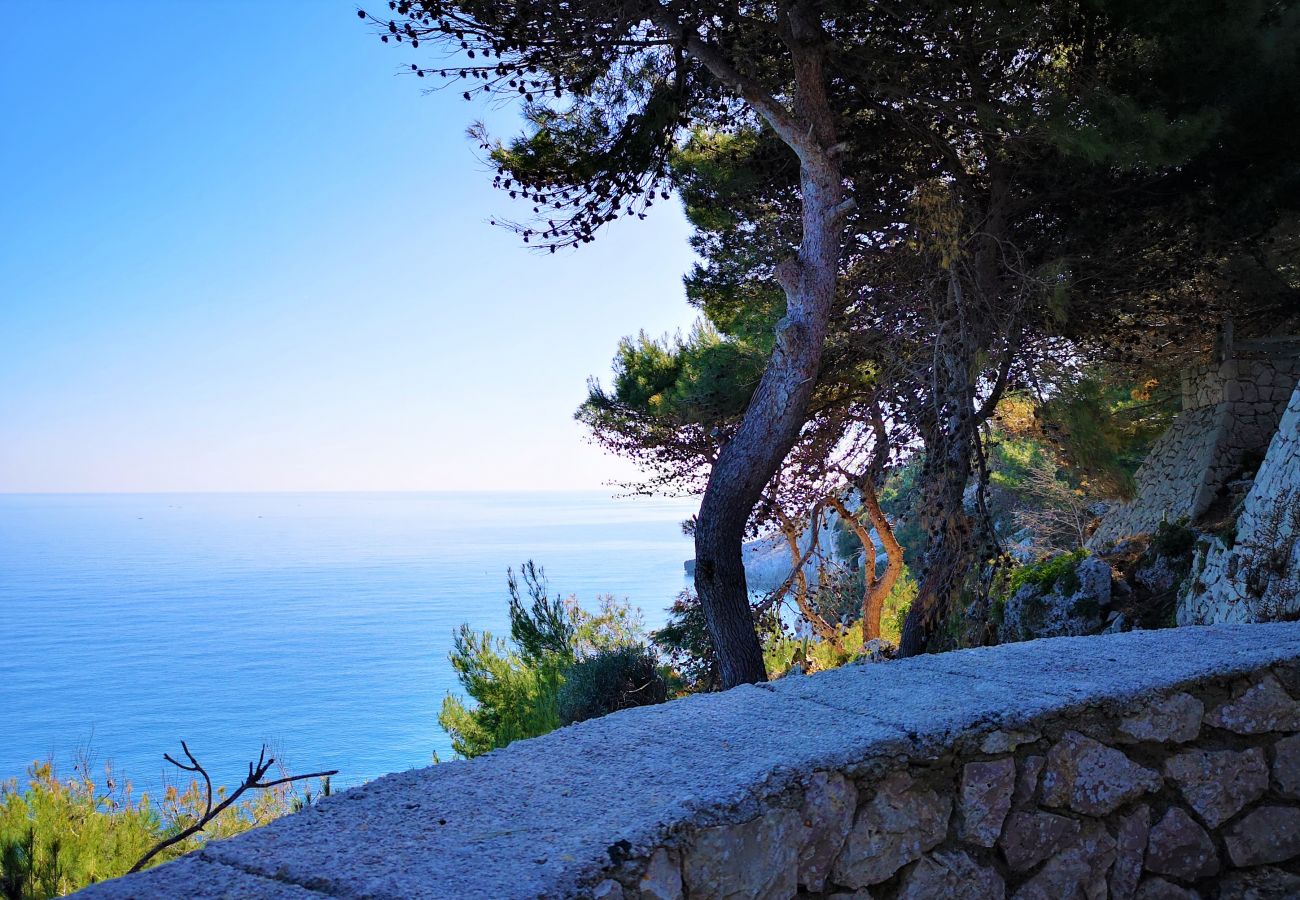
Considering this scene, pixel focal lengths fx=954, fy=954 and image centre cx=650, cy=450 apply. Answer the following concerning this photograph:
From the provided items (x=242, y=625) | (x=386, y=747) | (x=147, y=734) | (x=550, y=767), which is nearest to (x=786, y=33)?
(x=550, y=767)

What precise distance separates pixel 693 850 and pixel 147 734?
2088 centimetres

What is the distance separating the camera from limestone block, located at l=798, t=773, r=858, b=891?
5.85 ft

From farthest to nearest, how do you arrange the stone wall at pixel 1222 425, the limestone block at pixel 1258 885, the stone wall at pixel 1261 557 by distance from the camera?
the stone wall at pixel 1222 425
the stone wall at pixel 1261 557
the limestone block at pixel 1258 885

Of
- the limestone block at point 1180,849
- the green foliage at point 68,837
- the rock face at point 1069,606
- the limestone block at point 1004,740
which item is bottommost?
the green foliage at point 68,837

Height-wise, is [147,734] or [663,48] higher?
[663,48]

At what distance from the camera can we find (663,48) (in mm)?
6617

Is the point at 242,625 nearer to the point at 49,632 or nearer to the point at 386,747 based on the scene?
the point at 49,632

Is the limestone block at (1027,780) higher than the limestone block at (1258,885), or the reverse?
the limestone block at (1027,780)

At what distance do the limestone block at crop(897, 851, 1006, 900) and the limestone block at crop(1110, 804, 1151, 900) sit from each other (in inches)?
14.1

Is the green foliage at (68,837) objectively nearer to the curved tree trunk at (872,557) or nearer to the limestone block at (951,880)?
the limestone block at (951,880)

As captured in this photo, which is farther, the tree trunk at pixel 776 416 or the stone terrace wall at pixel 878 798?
the tree trunk at pixel 776 416

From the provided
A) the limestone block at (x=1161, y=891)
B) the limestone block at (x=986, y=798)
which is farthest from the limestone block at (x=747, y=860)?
the limestone block at (x=1161, y=891)

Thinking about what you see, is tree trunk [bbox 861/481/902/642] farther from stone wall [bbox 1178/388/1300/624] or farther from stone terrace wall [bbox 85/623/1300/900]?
stone terrace wall [bbox 85/623/1300/900]

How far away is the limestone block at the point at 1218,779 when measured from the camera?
2299 millimetres
